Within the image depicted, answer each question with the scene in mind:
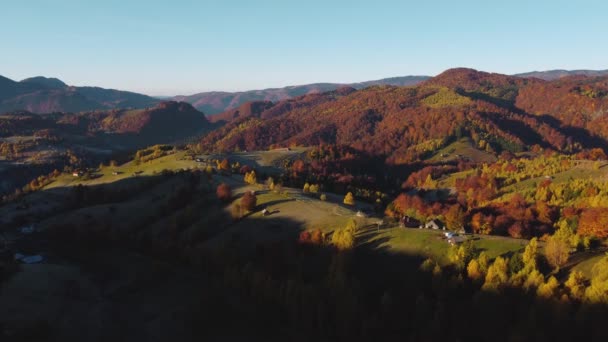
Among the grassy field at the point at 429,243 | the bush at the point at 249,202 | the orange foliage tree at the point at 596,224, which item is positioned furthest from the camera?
the bush at the point at 249,202

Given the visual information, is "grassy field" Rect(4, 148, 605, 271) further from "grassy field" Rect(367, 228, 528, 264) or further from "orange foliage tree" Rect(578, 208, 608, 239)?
"orange foliage tree" Rect(578, 208, 608, 239)

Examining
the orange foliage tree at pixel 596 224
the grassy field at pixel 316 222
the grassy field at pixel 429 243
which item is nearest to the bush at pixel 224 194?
the grassy field at pixel 316 222

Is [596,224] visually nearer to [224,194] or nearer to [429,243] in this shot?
[429,243]

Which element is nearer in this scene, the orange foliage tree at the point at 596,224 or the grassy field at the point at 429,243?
the grassy field at the point at 429,243

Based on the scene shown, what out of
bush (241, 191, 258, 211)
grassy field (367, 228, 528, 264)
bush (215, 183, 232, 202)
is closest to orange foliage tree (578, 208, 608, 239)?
grassy field (367, 228, 528, 264)

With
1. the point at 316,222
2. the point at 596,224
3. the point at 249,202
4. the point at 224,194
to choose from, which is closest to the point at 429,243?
the point at 316,222

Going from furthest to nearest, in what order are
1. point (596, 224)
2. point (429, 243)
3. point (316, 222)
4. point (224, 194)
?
point (224, 194), point (316, 222), point (596, 224), point (429, 243)

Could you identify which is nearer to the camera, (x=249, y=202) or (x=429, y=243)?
(x=429, y=243)

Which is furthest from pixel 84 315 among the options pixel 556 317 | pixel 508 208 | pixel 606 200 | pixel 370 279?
pixel 606 200

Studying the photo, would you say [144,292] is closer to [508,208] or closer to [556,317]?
[556,317]

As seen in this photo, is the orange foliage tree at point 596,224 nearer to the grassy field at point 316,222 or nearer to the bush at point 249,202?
the grassy field at point 316,222

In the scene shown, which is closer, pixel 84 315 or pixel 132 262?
pixel 84 315
